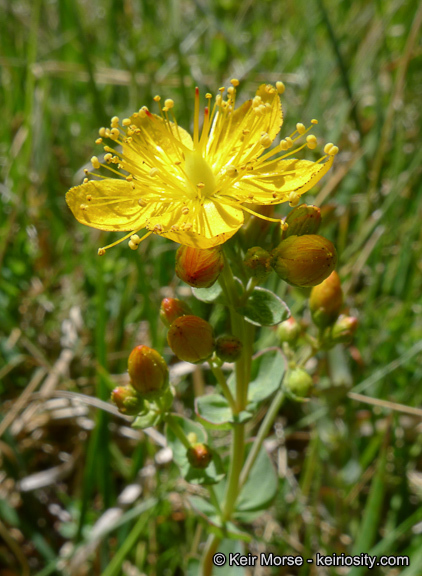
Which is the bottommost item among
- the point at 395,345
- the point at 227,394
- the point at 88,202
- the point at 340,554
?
the point at 340,554

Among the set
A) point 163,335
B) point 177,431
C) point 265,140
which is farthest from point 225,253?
point 163,335

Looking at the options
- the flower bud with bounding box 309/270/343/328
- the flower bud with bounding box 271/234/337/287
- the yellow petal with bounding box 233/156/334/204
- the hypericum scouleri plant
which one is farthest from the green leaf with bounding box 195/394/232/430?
the yellow petal with bounding box 233/156/334/204

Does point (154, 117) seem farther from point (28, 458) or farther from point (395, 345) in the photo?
point (28, 458)

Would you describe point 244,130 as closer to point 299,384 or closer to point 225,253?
point 225,253

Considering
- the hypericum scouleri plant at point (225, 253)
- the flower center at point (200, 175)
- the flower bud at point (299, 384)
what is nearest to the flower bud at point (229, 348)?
the hypericum scouleri plant at point (225, 253)

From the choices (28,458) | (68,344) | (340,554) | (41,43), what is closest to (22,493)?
(28,458)
